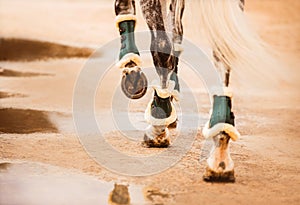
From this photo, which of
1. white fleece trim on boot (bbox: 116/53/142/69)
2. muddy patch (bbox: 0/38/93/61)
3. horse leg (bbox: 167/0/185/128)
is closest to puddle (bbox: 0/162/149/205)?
white fleece trim on boot (bbox: 116/53/142/69)

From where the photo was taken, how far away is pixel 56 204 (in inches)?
93.6

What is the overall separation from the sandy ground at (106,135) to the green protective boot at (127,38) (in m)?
0.26

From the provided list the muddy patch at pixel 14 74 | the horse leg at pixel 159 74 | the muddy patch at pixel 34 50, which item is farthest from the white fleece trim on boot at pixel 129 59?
the muddy patch at pixel 34 50

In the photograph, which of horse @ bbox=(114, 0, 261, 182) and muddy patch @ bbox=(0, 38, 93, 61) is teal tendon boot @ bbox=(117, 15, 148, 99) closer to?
horse @ bbox=(114, 0, 261, 182)

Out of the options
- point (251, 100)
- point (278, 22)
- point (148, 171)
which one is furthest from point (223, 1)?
point (278, 22)

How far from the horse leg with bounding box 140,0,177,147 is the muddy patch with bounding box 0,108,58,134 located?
0.61 metres

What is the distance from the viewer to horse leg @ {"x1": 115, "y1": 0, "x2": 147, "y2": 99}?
9.74ft

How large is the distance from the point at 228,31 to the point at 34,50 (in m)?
4.06

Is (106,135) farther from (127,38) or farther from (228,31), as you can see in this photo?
(228,31)

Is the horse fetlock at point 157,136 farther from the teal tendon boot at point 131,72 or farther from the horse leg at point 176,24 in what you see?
the horse leg at point 176,24

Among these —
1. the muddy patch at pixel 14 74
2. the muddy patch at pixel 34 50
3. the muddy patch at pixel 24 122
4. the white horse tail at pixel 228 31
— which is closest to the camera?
the white horse tail at pixel 228 31

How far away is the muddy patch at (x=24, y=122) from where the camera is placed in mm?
3533

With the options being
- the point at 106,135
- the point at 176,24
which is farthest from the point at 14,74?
the point at 176,24

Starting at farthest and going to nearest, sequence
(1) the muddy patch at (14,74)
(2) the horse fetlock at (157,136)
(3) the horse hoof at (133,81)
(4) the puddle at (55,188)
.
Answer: (1) the muddy patch at (14,74), (2) the horse fetlock at (157,136), (3) the horse hoof at (133,81), (4) the puddle at (55,188)
